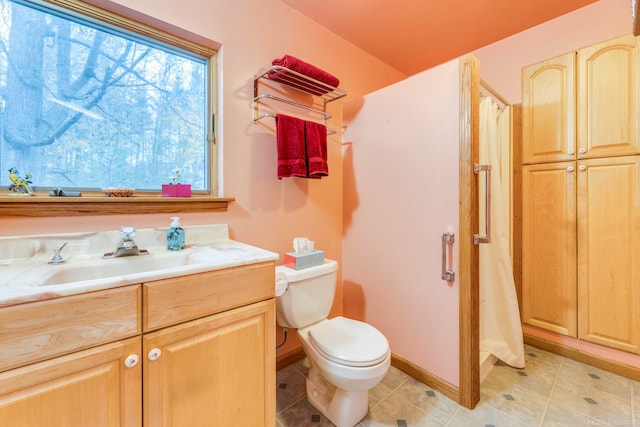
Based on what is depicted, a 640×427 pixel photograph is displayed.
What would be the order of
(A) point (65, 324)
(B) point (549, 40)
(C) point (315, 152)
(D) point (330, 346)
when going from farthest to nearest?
Result: (B) point (549, 40) < (C) point (315, 152) < (D) point (330, 346) < (A) point (65, 324)

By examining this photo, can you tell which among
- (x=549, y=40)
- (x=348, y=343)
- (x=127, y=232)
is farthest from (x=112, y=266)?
(x=549, y=40)

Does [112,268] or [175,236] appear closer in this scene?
[112,268]

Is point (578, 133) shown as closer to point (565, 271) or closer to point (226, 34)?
point (565, 271)

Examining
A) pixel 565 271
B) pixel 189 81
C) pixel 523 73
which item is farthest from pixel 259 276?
pixel 523 73

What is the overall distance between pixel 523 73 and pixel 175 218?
2.60 meters

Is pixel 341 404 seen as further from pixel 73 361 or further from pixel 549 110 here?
pixel 549 110

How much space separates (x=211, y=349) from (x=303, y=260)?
2.19 ft

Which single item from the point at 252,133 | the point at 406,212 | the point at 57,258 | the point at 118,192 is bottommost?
the point at 57,258

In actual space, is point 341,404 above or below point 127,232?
below

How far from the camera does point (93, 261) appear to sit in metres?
1.10

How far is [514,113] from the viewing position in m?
2.15

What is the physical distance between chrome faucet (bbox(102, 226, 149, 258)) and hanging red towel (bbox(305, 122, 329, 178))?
98 cm

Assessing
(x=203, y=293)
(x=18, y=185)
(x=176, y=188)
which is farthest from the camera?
(x=176, y=188)

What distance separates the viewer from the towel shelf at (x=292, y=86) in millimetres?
1616
